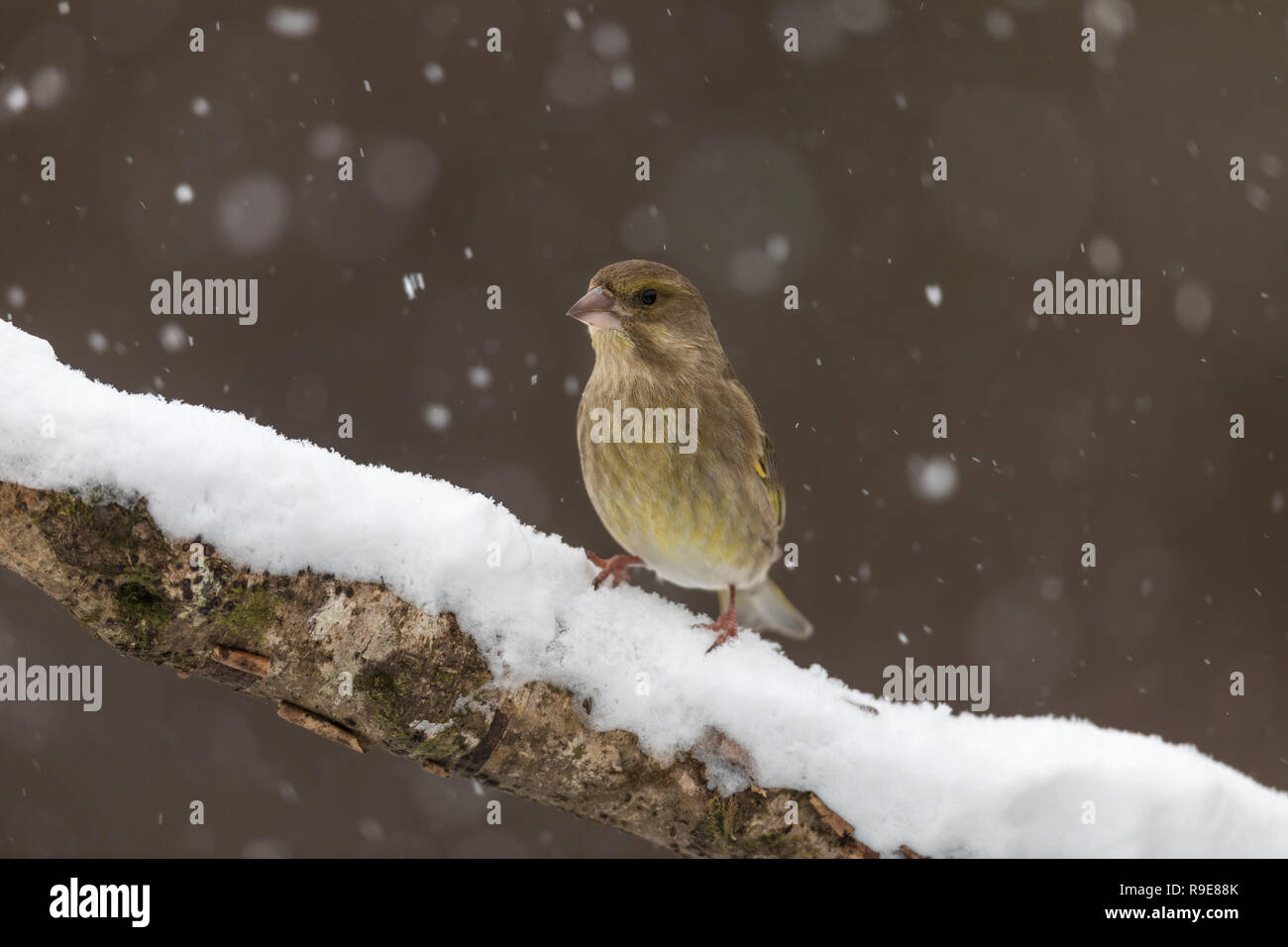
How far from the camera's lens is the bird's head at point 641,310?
370cm

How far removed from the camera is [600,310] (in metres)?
3.67

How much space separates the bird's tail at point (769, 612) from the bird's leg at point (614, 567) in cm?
97

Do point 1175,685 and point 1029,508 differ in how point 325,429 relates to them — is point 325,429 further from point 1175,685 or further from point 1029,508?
point 1175,685

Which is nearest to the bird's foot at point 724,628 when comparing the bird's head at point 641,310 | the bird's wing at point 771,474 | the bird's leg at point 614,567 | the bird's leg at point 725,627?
the bird's leg at point 725,627

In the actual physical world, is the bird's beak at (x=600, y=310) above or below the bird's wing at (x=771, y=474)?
above

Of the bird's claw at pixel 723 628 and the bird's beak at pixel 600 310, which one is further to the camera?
the bird's beak at pixel 600 310

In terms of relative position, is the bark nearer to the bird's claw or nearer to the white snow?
the white snow

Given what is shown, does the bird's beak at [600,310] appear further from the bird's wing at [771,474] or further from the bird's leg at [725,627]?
the bird's leg at [725,627]

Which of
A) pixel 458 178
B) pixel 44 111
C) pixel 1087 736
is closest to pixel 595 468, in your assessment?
pixel 1087 736

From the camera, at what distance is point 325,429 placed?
605 centimetres

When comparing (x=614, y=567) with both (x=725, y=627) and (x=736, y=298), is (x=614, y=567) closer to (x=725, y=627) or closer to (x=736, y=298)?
(x=725, y=627)

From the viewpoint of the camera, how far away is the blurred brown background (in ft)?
20.2

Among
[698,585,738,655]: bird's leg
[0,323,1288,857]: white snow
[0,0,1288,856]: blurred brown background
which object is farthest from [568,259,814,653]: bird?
[0,0,1288,856]: blurred brown background

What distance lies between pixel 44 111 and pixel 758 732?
5.86 meters
